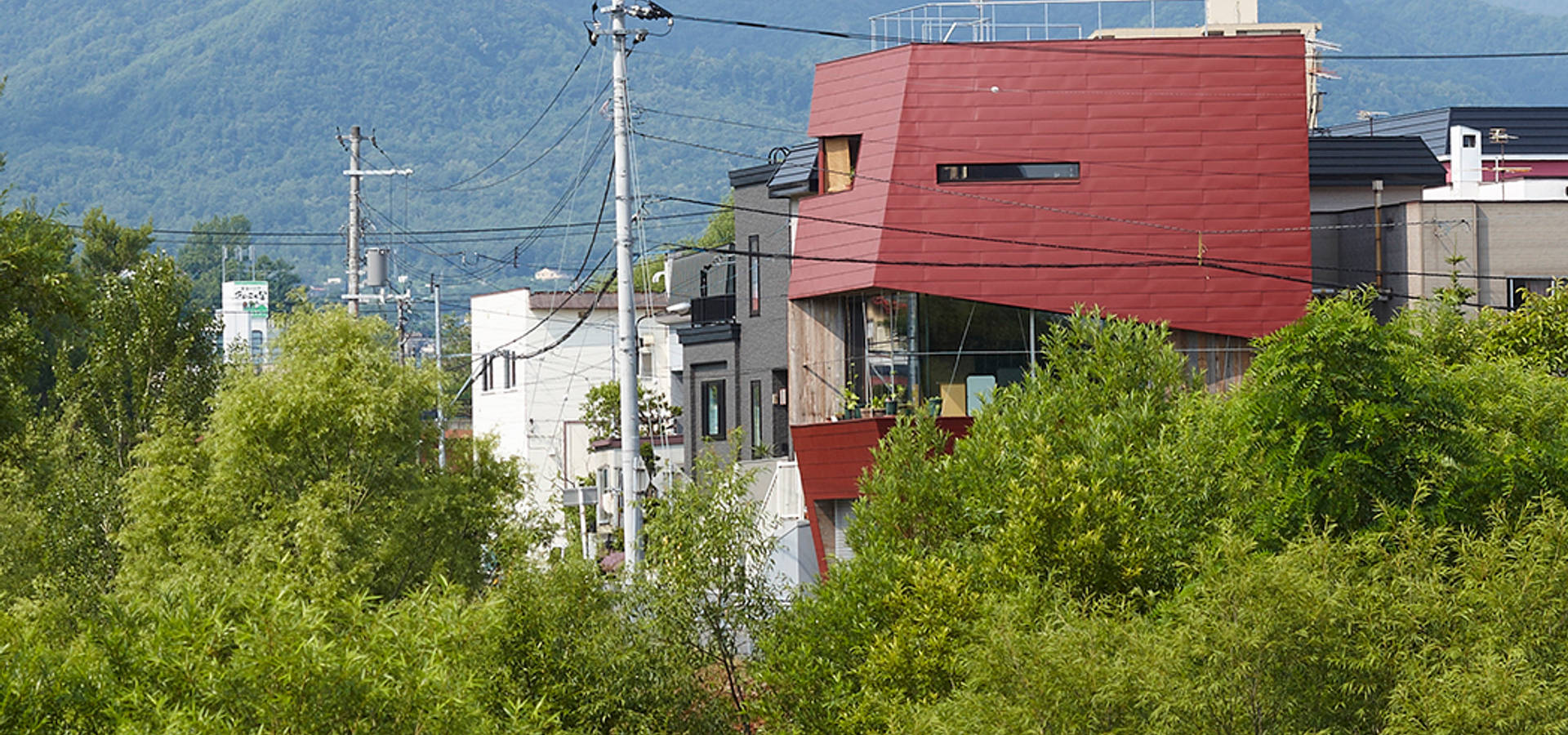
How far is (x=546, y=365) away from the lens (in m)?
61.2

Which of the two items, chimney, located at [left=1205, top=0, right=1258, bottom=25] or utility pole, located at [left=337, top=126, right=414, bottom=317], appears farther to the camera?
chimney, located at [left=1205, top=0, right=1258, bottom=25]

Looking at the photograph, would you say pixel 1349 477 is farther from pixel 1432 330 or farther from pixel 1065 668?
pixel 1432 330

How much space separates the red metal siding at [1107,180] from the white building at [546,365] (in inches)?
1092

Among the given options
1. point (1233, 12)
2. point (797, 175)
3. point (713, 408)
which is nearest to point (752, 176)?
point (797, 175)

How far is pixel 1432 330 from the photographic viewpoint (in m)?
22.7

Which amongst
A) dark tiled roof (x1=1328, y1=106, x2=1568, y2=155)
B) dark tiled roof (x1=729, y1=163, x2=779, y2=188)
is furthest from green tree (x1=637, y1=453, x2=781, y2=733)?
dark tiled roof (x1=1328, y1=106, x2=1568, y2=155)

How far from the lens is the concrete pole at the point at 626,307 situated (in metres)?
26.4

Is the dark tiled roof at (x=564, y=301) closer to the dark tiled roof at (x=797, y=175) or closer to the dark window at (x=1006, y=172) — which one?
the dark tiled roof at (x=797, y=175)

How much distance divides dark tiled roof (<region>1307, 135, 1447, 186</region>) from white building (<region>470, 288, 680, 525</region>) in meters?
28.8

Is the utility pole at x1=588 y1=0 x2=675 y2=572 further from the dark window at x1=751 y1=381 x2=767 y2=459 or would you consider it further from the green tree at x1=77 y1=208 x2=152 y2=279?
the green tree at x1=77 y1=208 x2=152 y2=279

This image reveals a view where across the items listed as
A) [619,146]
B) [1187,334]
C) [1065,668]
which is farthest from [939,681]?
[1187,334]

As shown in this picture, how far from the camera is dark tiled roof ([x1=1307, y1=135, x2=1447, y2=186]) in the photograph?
3291 centimetres

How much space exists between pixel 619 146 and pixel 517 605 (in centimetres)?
952

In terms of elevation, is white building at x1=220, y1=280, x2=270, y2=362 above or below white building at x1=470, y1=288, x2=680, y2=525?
above
